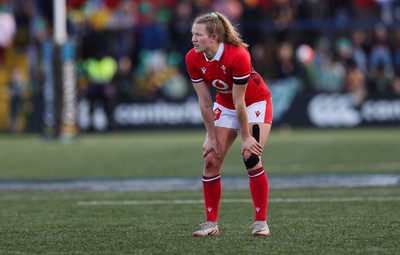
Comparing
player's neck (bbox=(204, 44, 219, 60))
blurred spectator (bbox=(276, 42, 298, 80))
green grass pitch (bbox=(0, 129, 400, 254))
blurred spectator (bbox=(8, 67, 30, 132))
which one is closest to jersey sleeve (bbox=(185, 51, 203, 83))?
player's neck (bbox=(204, 44, 219, 60))

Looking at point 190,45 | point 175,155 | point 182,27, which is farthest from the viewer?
point 182,27

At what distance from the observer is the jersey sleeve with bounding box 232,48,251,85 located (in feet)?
21.7

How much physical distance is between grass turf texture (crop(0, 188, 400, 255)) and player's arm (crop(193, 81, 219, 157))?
0.64 m

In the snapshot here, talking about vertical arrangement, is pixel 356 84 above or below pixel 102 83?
below

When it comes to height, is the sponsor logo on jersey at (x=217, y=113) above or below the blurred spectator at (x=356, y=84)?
above

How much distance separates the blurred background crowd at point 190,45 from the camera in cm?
2373

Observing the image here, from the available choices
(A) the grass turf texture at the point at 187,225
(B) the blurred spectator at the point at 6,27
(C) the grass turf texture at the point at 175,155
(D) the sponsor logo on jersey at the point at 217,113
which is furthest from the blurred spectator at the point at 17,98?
(D) the sponsor logo on jersey at the point at 217,113

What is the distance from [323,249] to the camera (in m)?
5.95

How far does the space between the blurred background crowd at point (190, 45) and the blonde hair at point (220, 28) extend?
16.8 meters

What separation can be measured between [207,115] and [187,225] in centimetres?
101

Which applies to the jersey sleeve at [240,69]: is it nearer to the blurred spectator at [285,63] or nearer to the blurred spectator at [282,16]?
the blurred spectator at [285,63]

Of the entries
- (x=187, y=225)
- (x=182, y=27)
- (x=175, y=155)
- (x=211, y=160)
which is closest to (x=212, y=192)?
(x=211, y=160)

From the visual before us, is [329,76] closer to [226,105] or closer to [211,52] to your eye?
[226,105]

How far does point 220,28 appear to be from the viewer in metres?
6.74
